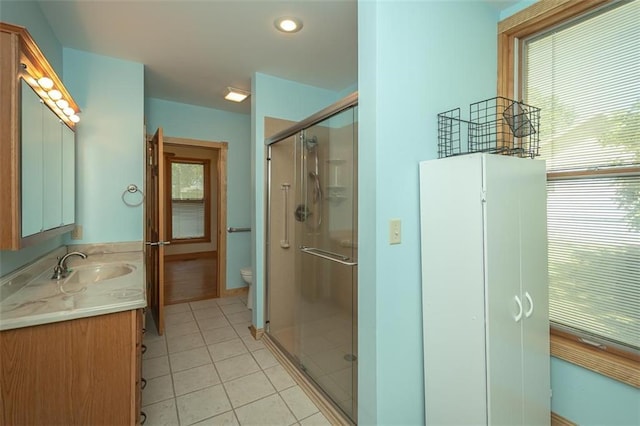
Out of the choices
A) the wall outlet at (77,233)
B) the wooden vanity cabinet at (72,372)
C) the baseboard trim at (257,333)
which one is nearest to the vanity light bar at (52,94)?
the wall outlet at (77,233)

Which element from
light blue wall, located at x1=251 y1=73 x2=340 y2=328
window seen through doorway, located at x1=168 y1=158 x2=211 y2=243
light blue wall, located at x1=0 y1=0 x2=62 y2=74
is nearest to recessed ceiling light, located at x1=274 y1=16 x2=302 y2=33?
light blue wall, located at x1=251 y1=73 x2=340 y2=328

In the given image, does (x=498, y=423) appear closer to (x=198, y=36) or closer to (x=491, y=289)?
(x=491, y=289)

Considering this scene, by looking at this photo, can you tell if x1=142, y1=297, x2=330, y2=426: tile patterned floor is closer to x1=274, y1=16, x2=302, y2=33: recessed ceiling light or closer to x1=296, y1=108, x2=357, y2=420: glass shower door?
x1=296, y1=108, x2=357, y2=420: glass shower door

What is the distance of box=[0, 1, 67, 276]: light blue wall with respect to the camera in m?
1.46

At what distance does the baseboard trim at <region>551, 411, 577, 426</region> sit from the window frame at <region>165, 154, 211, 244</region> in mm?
6647

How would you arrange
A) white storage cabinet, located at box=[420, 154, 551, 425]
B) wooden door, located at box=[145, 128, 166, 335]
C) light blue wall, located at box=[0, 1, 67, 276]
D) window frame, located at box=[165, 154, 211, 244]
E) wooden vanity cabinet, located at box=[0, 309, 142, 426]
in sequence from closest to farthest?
wooden vanity cabinet, located at box=[0, 309, 142, 426] → white storage cabinet, located at box=[420, 154, 551, 425] → light blue wall, located at box=[0, 1, 67, 276] → wooden door, located at box=[145, 128, 166, 335] → window frame, located at box=[165, 154, 211, 244]

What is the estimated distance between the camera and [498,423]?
123 cm

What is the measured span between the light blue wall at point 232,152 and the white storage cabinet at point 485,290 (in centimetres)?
304

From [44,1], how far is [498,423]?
11.0 ft

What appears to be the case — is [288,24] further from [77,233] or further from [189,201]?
[189,201]

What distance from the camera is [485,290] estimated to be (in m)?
1.21

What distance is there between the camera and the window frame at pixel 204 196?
636cm

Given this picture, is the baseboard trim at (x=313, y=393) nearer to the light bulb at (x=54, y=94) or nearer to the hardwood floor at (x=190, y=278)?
the hardwood floor at (x=190, y=278)

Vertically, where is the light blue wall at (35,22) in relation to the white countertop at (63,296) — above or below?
above
